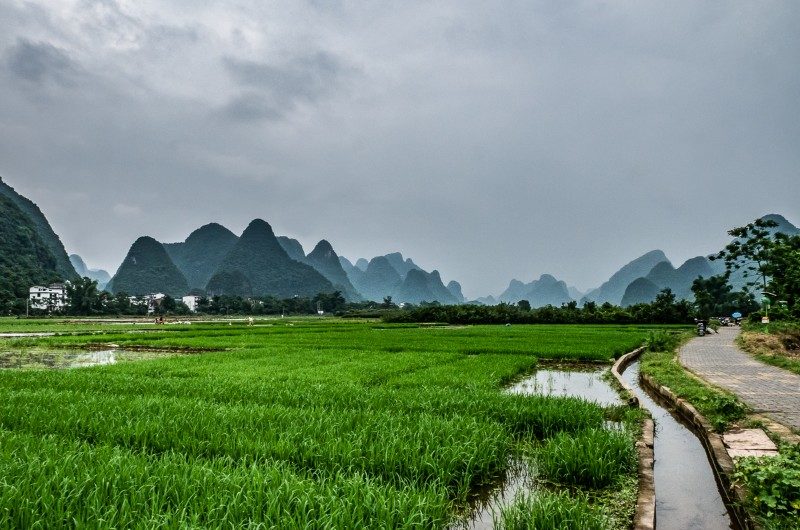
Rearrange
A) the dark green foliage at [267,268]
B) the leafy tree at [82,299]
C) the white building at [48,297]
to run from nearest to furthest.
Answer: the leafy tree at [82,299] < the white building at [48,297] < the dark green foliage at [267,268]

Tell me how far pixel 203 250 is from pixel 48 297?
118 meters

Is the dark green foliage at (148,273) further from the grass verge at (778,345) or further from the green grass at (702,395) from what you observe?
the green grass at (702,395)

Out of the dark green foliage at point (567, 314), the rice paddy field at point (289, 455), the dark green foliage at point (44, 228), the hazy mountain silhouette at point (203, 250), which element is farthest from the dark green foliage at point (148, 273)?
the rice paddy field at point (289, 455)

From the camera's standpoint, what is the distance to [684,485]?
4.52 meters

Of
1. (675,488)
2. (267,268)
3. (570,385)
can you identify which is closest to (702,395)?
(570,385)

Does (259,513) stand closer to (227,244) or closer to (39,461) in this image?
(39,461)

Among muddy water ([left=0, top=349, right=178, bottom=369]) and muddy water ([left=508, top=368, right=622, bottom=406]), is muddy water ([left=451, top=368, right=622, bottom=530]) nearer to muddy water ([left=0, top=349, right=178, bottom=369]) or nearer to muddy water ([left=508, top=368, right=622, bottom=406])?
muddy water ([left=508, top=368, right=622, bottom=406])

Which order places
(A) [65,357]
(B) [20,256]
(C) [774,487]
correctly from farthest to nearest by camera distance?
→ (B) [20,256]
(A) [65,357]
(C) [774,487]

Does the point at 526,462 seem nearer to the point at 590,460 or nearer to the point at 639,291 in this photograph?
the point at 590,460

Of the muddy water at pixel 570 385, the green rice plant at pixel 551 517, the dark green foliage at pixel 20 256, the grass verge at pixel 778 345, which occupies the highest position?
the dark green foliage at pixel 20 256

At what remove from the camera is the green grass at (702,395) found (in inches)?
234

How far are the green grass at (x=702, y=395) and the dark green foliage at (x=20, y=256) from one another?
255 ft

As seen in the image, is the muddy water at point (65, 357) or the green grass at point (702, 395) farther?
the muddy water at point (65, 357)

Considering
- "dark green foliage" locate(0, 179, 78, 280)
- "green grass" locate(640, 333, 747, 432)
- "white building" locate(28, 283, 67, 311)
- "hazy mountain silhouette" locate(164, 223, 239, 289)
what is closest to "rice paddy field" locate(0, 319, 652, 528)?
"green grass" locate(640, 333, 747, 432)
